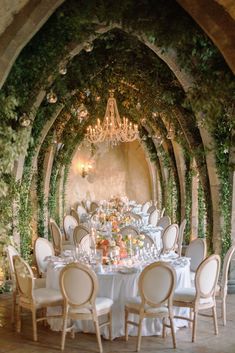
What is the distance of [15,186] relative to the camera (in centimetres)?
768

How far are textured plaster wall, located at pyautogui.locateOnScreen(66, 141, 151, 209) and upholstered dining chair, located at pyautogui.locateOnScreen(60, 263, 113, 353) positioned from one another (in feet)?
40.2

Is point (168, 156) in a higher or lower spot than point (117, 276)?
higher

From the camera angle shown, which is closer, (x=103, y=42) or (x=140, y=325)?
(x=140, y=325)

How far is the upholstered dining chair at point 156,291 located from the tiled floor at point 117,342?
23 centimetres

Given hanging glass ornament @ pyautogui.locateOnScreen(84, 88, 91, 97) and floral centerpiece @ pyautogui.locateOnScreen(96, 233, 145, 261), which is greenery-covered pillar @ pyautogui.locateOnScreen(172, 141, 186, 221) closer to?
hanging glass ornament @ pyautogui.locateOnScreen(84, 88, 91, 97)

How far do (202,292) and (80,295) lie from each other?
1623 mm

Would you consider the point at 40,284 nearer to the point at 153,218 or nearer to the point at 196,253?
the point at 196,253

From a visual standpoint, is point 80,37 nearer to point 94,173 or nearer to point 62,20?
point 62,20

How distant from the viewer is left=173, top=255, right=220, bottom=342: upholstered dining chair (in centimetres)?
706

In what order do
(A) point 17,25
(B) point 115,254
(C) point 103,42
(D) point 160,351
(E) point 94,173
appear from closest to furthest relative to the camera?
(A) point 17,25, (D) point 160,351, (B) point 115,254, (C) point 103,42, (E) point 94,173

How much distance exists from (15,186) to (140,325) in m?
2.61

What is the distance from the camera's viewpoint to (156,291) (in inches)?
267

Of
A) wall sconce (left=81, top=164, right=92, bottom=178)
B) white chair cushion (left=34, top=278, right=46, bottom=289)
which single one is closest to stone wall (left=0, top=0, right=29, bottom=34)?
white chair cushion (left=34, top=278, right=46, bottom=289)

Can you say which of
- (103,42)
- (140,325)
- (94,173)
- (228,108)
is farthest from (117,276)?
(94,173)
